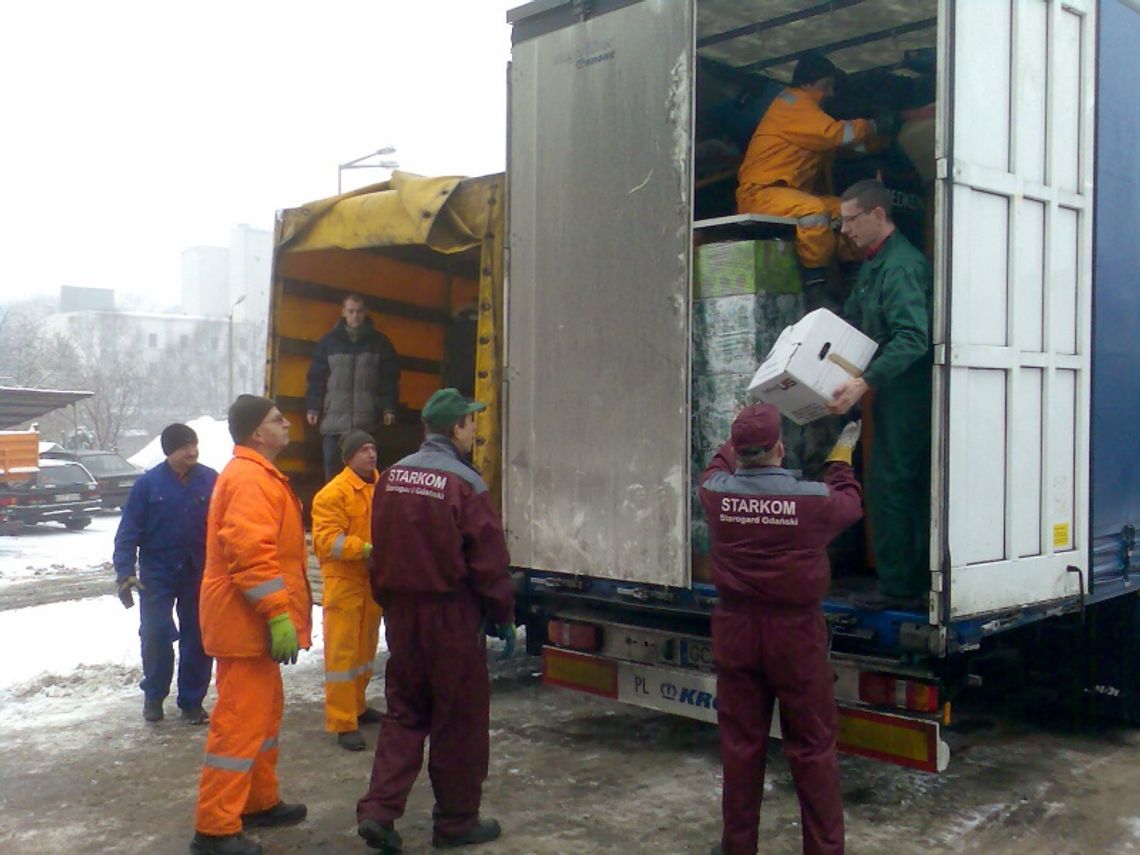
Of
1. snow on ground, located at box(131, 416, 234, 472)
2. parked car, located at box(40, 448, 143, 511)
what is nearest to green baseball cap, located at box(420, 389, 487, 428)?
parked car, located at box(40, 448, 143, 511)

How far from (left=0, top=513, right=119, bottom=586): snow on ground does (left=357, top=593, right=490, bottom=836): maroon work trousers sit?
9.60 m

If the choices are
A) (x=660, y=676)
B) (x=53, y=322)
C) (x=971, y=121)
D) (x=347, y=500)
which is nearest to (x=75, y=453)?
(x=347, y=500)

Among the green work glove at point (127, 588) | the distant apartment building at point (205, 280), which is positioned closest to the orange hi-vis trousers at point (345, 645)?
the green work glove at point (127, 588)

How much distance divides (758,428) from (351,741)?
120 inches

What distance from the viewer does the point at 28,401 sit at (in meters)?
18.4

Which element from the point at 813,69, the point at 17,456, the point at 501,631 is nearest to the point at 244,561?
the point at 501,631

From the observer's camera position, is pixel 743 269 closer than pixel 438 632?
No

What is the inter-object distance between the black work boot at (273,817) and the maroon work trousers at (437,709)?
588mm

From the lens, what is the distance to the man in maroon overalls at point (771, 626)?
4.07 m

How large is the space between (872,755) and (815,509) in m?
1.14

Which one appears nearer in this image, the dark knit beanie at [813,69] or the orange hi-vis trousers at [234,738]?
the orange hi-vis trousers at [234,738]

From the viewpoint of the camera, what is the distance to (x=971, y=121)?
4.41 m

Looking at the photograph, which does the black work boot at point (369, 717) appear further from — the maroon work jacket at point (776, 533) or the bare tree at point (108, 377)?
the bare tree at point (108, 377)

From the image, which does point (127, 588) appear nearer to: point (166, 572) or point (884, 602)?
point (166, 572)
